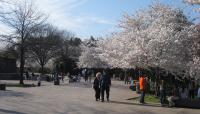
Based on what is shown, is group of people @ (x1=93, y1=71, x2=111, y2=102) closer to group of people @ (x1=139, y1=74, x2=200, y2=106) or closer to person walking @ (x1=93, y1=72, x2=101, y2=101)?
person walking @ (x1=93, y1=72, x2=101, y2=101)

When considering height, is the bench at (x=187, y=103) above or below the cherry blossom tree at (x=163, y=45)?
below

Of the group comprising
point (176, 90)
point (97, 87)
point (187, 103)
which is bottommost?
point (187, 103)

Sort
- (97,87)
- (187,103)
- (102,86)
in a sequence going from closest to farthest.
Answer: (187,103), (102,86), (97,87)

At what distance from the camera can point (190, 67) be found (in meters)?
29.0

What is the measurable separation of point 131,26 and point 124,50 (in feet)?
21.2

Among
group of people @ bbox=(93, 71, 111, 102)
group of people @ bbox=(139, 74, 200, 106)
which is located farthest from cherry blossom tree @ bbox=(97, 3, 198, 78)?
group of people @ bbox=(93, 71, 111, 102)

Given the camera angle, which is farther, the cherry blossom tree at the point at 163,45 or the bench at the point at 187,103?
the cherry blossom tree at the point at 163,45

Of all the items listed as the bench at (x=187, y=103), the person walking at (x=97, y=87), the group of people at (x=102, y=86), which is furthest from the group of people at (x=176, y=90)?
the person walking at (x=97, y=87)

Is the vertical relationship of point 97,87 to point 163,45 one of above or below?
below

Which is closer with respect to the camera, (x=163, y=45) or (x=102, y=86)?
(x=102, y=86)

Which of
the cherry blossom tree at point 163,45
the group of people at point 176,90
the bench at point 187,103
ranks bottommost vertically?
the bench at point 187,103

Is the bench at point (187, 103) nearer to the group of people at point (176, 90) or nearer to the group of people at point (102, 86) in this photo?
the group of people at point (176, 90)

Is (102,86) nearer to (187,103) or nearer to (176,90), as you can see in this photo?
(187,103)

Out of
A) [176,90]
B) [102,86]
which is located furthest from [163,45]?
[102,86]
